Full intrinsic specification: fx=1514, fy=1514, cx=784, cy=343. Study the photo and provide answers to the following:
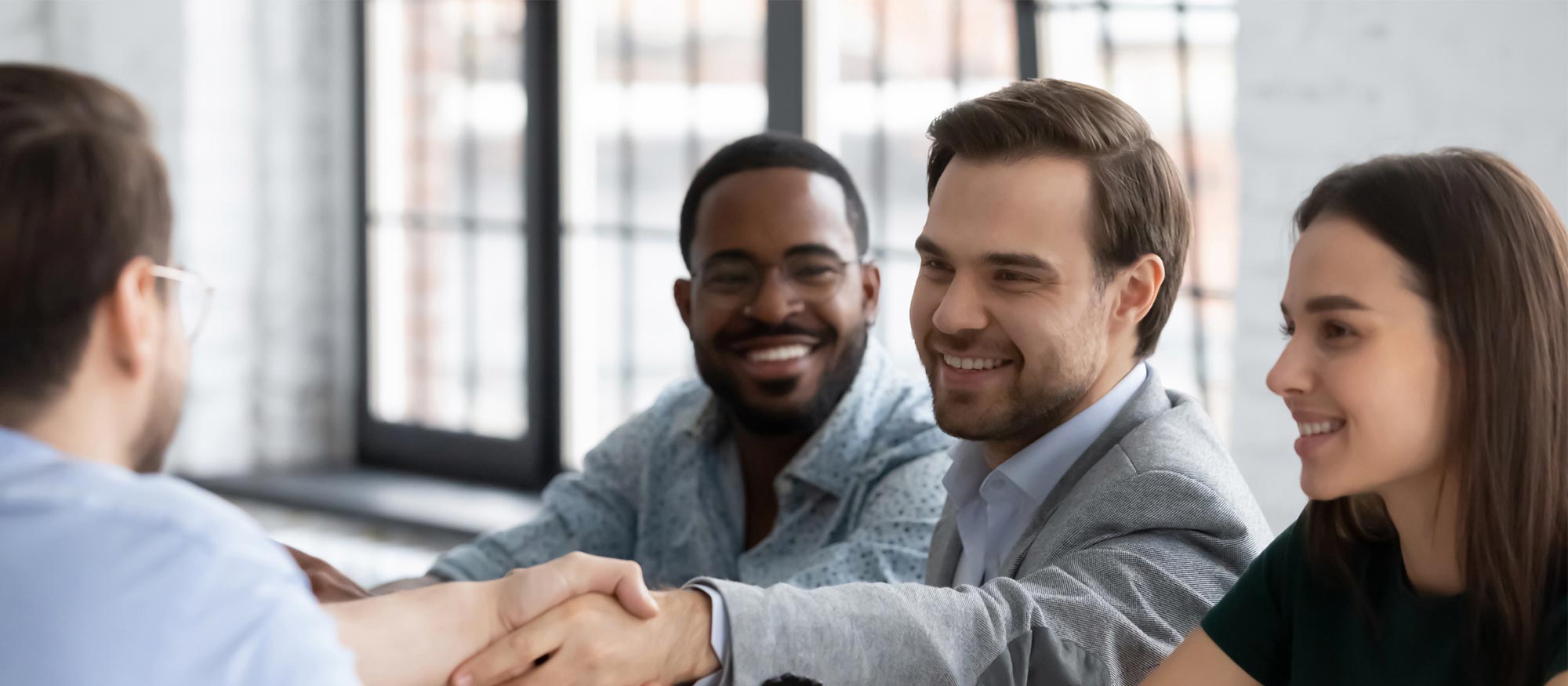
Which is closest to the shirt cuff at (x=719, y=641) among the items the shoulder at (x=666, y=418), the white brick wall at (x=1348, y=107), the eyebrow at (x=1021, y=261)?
the eyebrow at (x=1021, y=261)

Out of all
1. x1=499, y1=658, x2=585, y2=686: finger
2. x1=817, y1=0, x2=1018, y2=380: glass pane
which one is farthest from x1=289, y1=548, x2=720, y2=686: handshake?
x1=817, y1=0, x2=1018, y2=380: glass pane

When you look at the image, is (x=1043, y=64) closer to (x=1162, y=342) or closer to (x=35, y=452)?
(x=1162, y=342)

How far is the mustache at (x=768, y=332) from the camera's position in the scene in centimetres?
208

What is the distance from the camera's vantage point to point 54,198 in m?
0.86

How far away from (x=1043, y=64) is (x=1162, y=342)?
634mm

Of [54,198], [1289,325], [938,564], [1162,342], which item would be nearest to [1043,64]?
[1162,342]

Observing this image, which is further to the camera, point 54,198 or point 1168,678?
point 1168,678

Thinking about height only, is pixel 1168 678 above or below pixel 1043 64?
below

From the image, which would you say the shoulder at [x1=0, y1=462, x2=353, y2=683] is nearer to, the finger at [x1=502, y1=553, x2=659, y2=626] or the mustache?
the finger at [x1=502, y1=553, x2=659, y2=626]

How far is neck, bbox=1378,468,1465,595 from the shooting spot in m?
1.17

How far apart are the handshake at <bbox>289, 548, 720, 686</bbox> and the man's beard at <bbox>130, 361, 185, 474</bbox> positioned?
1.52ft

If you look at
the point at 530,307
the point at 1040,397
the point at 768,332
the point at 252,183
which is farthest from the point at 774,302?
the point at 252,183

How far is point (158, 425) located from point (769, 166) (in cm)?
127

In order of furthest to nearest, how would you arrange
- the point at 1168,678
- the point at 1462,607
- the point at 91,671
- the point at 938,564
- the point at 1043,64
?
the point at 1043,64, the point at 938,564, the point at 1168,678, the point at 1462,607, the point at 91,671
